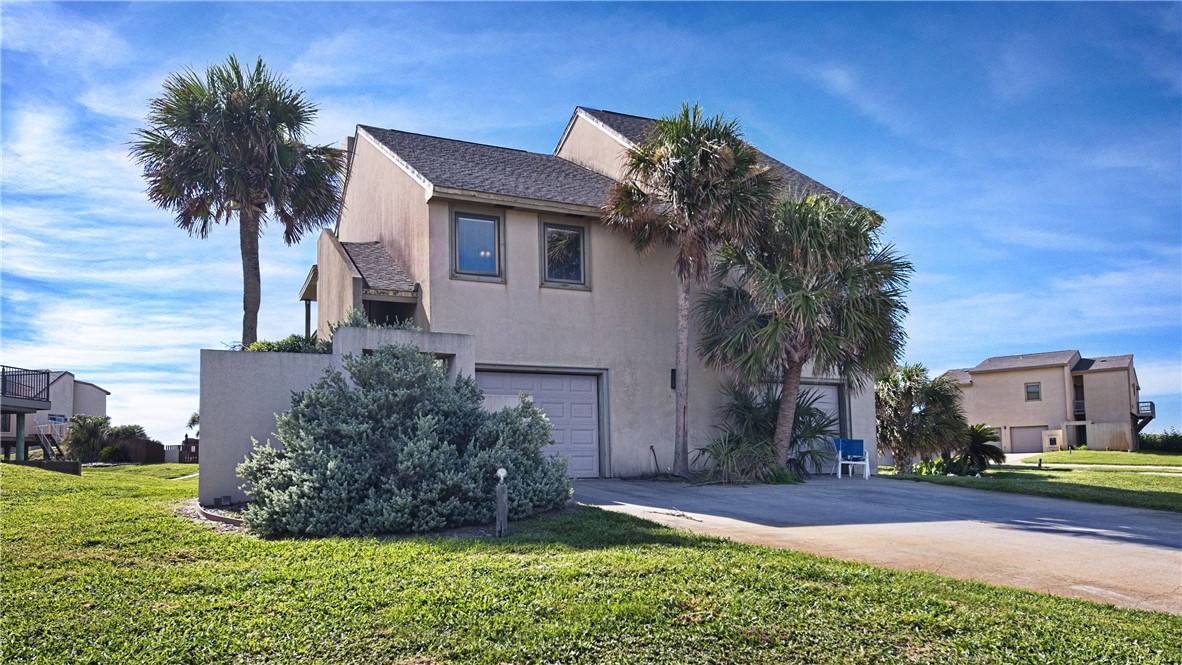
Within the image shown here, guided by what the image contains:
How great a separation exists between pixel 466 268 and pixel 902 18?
873 centimetres

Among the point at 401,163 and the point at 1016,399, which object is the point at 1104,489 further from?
the point at 1016,399

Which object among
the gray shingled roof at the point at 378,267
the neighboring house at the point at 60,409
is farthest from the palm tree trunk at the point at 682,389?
the neighboring house at the point at 60,409

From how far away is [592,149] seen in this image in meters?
20.6

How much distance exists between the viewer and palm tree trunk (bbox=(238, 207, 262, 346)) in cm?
2136

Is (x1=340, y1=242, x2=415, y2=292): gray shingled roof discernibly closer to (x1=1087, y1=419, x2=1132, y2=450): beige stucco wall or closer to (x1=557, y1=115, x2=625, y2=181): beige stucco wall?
(x1=557, y1=115, x2=625, y2=181): beige stucco wall

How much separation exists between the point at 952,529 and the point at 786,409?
6.35m

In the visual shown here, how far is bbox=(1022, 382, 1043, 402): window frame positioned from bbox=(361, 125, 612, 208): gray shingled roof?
4105 cm

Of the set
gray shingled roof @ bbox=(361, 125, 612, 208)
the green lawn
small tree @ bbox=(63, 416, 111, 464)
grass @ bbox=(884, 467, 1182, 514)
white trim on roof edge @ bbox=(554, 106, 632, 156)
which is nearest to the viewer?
the green lawn

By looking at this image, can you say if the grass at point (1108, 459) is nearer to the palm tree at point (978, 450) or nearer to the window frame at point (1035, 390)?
the window frame at point (1035, 390)

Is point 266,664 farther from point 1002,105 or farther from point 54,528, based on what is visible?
point 1002,105

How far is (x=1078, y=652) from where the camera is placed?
5.29 m

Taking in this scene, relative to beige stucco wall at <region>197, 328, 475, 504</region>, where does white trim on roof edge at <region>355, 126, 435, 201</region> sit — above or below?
above

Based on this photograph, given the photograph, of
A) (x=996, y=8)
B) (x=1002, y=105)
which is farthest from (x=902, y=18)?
(x=1002, y=105)

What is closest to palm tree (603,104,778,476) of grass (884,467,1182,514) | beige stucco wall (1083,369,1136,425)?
grass (884,467,1182,514)
